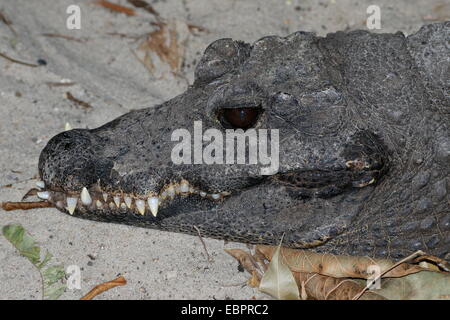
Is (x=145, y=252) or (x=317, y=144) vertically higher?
(x=317, y=144)

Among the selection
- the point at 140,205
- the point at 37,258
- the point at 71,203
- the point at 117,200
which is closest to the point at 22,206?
the point at 37,258

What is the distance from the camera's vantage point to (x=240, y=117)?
410cm

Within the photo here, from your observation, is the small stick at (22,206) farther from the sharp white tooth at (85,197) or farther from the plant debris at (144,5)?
the plant debris at (144,5)

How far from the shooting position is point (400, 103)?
414 cm

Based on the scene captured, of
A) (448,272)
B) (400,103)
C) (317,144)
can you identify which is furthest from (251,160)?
(448,272)

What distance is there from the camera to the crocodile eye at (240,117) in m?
4.09

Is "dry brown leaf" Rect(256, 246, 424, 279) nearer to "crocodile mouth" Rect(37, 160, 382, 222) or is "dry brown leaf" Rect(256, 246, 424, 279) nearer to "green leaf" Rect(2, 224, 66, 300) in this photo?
"crocodile mouth" Rect(37, 160, 382, 222)

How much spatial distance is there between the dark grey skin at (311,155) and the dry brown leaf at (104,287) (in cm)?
40

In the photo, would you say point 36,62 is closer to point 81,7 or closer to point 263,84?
point 81,7

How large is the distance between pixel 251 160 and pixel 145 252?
106cm

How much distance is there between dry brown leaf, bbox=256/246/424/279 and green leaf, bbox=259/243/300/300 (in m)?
0.16

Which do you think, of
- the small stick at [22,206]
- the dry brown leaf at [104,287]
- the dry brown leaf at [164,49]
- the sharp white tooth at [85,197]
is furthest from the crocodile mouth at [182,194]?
the dry brown leaf at [164,49]

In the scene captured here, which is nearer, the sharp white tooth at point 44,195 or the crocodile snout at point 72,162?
the crocodile snout at point 72,162

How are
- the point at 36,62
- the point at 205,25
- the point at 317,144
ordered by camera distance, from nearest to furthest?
the point at 317,144, the point at 36,62, the point at 205,25
